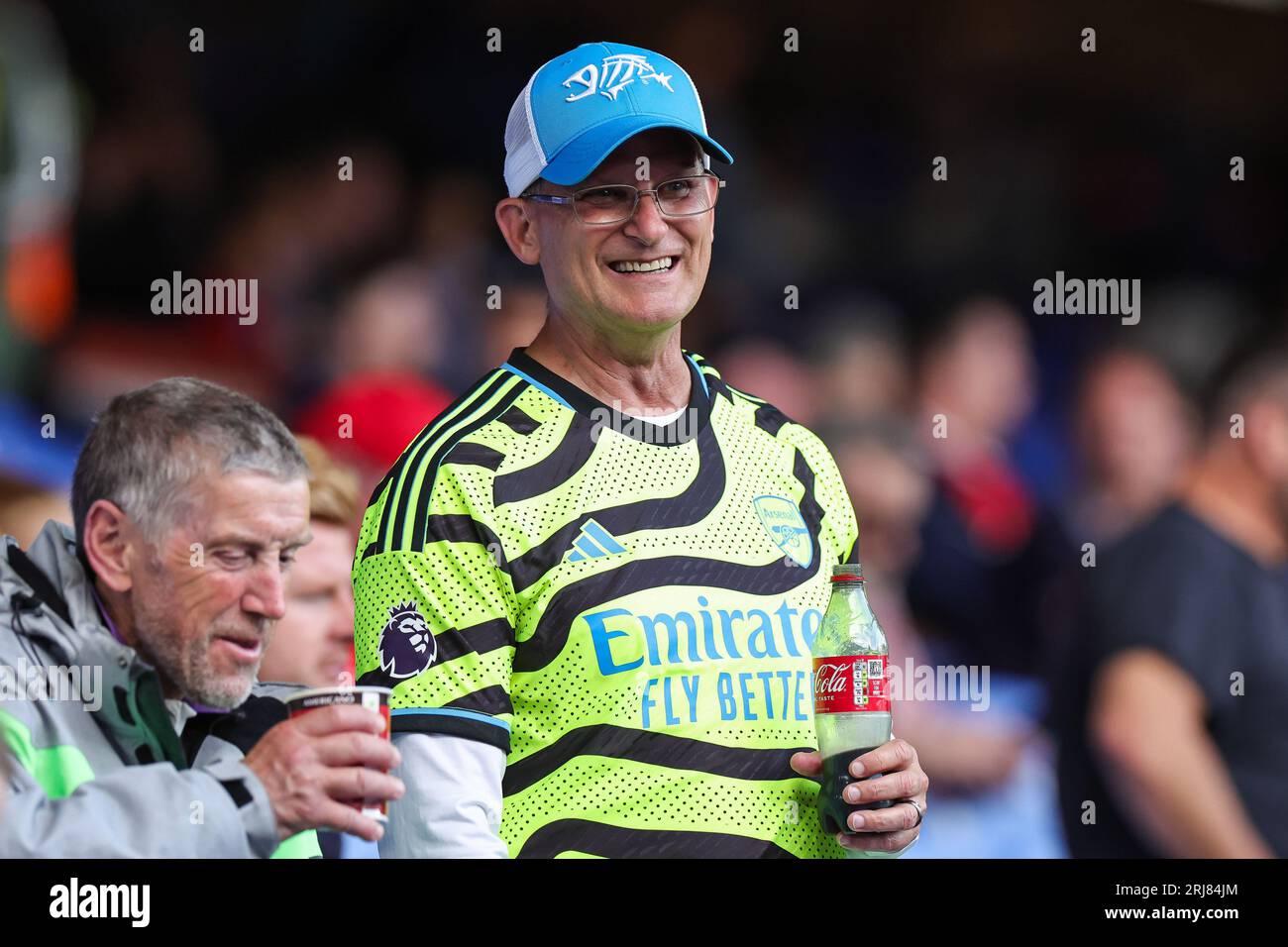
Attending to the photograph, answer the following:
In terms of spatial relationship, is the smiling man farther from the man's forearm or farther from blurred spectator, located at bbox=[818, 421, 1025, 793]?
blurred spectator, located at bbox=[818, 421, 1025, 793]

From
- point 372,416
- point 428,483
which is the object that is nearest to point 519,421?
point 428,483

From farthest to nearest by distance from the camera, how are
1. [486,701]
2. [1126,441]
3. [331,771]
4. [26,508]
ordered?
1. [1126,441]
2. [26,508]
3. [486,701]
4. [331,771]

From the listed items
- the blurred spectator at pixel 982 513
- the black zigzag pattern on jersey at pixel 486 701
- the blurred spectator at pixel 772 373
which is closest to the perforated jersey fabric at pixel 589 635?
the black zigzag pattern on jersey at pixel 486 701

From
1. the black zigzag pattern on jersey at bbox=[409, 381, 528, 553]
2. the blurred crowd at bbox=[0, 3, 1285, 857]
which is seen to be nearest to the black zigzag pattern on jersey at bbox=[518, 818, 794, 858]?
the black zigzag pattern on jersey at bbox=[409, 381, 528, 553]

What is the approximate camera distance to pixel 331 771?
2.58 meters

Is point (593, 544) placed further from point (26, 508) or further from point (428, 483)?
point (26, 508)

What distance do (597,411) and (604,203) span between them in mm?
363

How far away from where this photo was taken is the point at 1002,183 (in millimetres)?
7102

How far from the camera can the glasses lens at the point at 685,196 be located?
3016 millimetres

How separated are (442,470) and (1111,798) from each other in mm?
3067

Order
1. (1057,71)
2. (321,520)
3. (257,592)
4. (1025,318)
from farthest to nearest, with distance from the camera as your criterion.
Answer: (1057,71), (1025,318), (321,520), (257,592)

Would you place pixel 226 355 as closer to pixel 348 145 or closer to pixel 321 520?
pixel 348 145

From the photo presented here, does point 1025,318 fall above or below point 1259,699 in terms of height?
above

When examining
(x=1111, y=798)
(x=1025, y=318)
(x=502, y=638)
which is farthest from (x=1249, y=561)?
(x=502, y=638)
